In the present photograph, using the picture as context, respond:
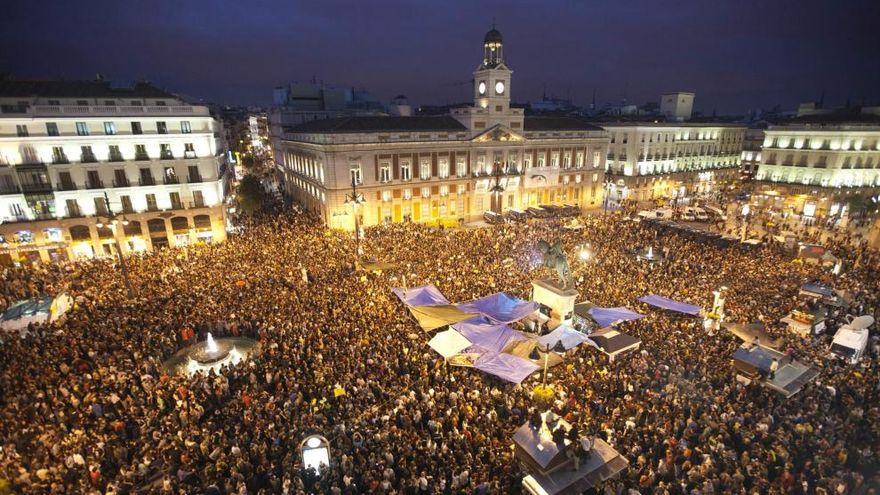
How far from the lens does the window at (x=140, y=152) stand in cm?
3303

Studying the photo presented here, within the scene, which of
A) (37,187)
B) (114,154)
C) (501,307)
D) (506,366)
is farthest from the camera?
(114,154)

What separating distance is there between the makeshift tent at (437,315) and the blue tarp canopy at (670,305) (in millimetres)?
9343

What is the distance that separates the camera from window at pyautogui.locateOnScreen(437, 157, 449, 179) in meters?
45.3

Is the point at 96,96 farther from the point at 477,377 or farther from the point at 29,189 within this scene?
the point at 477,377

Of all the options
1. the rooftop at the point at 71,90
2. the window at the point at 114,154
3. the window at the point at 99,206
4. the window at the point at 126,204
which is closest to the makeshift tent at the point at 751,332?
the window at the point at 126,204

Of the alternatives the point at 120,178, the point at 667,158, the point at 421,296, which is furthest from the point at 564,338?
the point at 667,158

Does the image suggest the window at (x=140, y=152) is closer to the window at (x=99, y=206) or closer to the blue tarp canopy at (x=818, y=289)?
the window at (x=99, y=206)

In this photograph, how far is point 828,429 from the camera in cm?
1294

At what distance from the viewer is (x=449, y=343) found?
17344 mm

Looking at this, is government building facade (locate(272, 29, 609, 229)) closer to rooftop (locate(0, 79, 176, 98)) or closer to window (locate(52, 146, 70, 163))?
rooftop (locate(0, 79, 176, 98))

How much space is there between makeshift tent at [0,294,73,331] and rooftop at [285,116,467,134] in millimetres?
25846

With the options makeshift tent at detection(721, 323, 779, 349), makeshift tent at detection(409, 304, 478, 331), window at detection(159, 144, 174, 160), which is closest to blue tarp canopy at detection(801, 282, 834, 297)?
makeshift tent at detection(721, 323, 779, 349)

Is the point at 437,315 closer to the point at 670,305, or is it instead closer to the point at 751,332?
the point at 670,305

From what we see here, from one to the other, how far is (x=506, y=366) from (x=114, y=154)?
34843 mm
